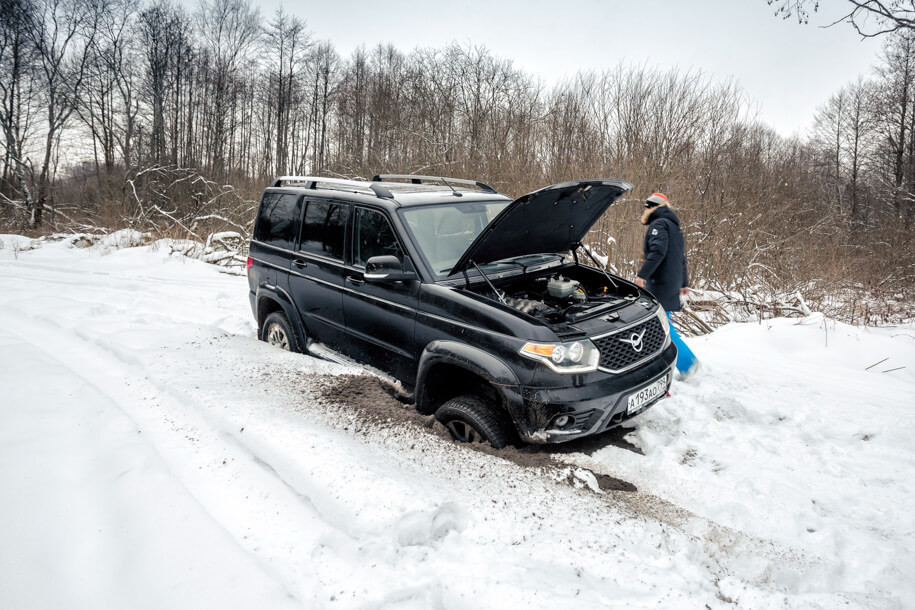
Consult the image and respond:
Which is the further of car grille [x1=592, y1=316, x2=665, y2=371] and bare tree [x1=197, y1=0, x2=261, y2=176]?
bare tree [x1=197, y1=0, x2=261, y2=176]

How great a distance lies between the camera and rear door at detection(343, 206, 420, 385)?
3.87 m

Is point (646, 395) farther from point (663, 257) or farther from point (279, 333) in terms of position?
point (279, 333)

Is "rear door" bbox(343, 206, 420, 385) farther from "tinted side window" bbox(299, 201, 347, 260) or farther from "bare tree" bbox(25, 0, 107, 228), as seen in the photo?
"bare tree" bbox(25, 0, 107, 228)

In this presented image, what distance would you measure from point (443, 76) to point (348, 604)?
74.8 ft

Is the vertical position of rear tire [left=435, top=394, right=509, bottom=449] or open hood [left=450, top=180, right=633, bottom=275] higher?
open hood [left=450, top=180, right=633, bottom=275]

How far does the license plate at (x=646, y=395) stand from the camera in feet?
11.1

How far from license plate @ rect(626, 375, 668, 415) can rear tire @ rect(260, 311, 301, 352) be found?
10.7 feet

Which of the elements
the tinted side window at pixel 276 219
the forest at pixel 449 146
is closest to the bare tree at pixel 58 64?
the forest at pixel 449 146

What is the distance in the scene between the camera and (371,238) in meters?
4.23

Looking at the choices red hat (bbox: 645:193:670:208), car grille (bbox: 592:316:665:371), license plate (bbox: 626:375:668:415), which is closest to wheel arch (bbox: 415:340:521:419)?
car grille (bbox: 592:316:665:371)

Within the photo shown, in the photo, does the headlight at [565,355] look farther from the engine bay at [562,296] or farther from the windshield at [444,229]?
the windshield at [444,229]

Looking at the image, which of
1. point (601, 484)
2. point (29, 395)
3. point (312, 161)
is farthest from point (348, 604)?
point (312, 161)

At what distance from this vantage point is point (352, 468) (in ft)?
9.47

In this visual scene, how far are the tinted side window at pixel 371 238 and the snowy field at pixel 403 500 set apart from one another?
110 cm
